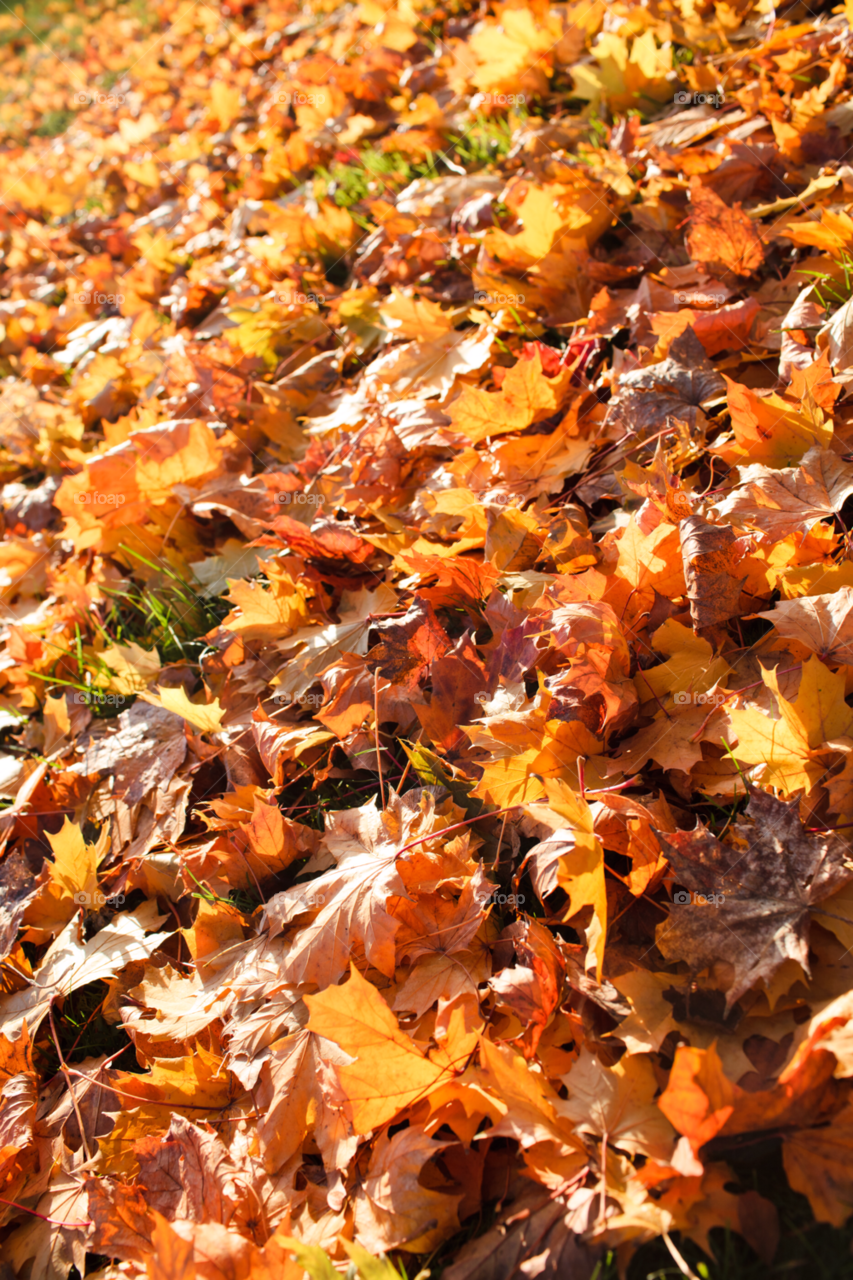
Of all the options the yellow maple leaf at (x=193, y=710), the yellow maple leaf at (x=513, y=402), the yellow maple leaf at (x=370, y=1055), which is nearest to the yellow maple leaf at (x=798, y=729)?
the yellow maple leaf at (x=370, y=1055)

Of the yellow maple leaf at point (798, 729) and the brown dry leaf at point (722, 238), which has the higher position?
the brown dry leaf at point (722, 238)

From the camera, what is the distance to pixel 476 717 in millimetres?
1551

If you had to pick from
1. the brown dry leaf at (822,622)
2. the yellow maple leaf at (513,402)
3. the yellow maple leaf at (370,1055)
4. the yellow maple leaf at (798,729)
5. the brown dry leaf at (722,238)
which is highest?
the brown dry leaf at (722,238)

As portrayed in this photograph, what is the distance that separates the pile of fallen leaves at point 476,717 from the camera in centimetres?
106

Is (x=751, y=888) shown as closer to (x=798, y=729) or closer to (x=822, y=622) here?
(x=798, y=729)

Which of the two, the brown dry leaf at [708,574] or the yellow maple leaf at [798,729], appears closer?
the yellow maple leaf at [798,729]

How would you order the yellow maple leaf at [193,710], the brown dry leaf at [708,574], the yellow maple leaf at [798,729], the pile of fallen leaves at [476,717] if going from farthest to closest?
the yellow maple leaf at [193,710], the brown dry leaf at [708,574], the yellow maple leaf at [798,729], the pile of fallen leaves at [476,717]

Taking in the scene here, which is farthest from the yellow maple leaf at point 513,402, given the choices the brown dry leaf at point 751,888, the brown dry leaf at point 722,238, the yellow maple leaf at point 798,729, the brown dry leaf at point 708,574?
the brown dry leaf at point 751,888

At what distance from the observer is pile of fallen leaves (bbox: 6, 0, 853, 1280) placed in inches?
41.6

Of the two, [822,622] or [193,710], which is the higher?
[822,622]

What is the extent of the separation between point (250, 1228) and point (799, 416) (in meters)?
1.60

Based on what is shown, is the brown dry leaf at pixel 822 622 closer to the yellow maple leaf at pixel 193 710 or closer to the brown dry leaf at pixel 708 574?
the brown dry leaf at pixel 708 574

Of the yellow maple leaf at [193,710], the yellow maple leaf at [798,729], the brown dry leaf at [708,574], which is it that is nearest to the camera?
the yellow maple leaf at [798,729]

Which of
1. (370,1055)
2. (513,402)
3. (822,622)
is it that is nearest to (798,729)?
Answer: (822,622)
